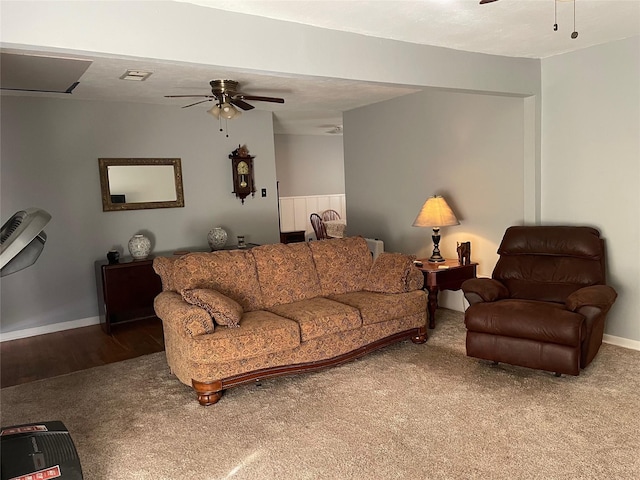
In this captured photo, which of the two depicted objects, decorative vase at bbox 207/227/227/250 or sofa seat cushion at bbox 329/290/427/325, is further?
decorative vase at bbox 207/227/227/250

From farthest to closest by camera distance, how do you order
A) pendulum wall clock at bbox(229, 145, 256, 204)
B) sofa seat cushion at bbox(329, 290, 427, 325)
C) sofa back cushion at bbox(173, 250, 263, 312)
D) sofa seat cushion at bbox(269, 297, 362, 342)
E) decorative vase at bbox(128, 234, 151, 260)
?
1. pendulum wall clock at bbox(229, 145, 256, 204)
2. decorative vase at bbox(128, 234, 151, 260)
3. sofa seat cushion at bbox(329, 290, 427, 325)
4. sofa back cushion at bbox(173, 250, 263, 312)
5. sofa seat cushion at bbox(269, 297, 362, 342)

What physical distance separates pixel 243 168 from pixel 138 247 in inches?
64.4

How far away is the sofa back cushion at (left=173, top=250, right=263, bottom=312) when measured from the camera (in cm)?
367

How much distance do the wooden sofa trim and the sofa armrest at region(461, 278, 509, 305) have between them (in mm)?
582

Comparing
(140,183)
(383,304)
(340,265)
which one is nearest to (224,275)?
(340,265)

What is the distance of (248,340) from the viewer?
326 cm

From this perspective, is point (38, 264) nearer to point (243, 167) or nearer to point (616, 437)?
point (243, 167)

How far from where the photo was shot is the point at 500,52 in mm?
3984

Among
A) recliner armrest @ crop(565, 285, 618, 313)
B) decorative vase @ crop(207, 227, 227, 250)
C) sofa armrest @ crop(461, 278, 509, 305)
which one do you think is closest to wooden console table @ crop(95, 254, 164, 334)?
decorative vase @ crop(207, 227, 227, 250)

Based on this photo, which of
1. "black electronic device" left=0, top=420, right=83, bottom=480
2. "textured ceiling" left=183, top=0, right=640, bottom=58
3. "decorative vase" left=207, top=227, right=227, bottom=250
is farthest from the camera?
"decorative vase" left=207, top=227, right=227, bottom=250

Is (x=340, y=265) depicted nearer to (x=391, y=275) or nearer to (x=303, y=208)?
(x=391, y=275)

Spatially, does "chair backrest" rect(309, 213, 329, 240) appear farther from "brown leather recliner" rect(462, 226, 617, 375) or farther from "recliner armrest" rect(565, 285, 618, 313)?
"recliner armrest" rect(565, 285, 618, 313)

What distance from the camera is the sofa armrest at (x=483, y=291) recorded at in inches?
148

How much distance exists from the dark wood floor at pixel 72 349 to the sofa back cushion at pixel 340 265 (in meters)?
1.62
